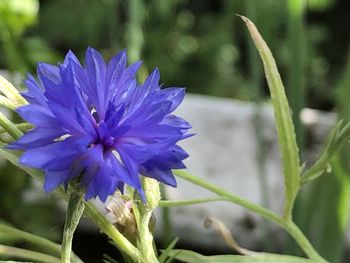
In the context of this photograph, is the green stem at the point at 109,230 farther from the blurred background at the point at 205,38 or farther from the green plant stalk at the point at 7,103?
the blurred background at the point at 205,38

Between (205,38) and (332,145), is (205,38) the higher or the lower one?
the lower one

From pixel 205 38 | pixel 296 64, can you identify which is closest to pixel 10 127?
pixel 296 64

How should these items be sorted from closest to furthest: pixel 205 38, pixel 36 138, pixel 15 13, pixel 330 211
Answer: pixel 36 138, pixel 330 211, pixel 15 13, pixel 205 38

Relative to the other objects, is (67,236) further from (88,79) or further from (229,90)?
(229,90)

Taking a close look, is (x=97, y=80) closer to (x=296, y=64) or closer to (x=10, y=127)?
(x=10, y=127)

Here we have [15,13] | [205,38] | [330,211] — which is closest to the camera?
[330,211]

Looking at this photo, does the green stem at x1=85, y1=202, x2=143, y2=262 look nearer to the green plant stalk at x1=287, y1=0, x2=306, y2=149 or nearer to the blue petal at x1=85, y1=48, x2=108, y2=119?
the blue petal at x1=85, y1=48, x2=108, y2=119
